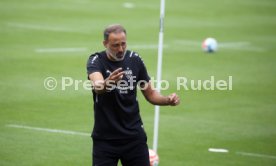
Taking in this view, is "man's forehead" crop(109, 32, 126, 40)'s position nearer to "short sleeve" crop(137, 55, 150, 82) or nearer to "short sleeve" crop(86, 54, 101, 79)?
"short sleeve" crop(86, 54, 101, 79)

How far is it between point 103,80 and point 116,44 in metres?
0.45

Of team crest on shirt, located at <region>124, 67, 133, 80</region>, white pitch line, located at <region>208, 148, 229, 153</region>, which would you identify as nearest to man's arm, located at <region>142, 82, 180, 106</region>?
team crest on shirt, located at <region>124, 67, 133, 80</region>

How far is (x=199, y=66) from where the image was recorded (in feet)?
69.9

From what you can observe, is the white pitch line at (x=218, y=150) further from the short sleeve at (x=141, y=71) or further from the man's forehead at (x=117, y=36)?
the man's forehead at (x=117, y=36)

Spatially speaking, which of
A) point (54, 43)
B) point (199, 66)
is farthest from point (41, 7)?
point (199, 66)

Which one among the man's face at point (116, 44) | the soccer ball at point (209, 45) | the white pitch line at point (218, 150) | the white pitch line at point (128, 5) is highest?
the white pitch line at point (128, 5)

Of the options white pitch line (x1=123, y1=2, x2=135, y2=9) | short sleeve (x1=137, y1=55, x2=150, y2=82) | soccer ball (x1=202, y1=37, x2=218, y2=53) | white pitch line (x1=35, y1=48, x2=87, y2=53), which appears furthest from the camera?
white pitch line (x1=123, y1=2, x2=135, y2=9)

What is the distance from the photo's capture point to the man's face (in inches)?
323

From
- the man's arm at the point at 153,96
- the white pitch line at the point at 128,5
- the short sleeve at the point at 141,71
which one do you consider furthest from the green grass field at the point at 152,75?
the short sleeve at the point at 141,71

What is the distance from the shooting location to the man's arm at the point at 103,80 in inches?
304
